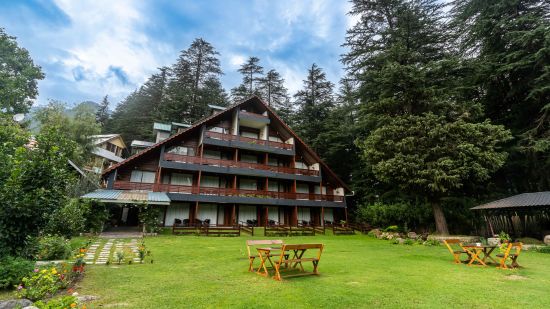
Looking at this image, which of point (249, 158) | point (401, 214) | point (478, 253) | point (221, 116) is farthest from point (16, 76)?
point (401, 214)

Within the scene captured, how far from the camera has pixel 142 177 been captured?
76.4 feet

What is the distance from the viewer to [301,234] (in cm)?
2139

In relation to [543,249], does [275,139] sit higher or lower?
higher

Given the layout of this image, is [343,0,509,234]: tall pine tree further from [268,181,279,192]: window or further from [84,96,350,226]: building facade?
[268,181,279,192]: window

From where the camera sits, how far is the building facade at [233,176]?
22.5m

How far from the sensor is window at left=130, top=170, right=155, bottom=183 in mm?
23016

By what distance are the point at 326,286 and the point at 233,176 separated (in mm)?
20669

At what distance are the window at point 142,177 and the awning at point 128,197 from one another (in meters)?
2.15

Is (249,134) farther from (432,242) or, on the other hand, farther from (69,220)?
(432,242)

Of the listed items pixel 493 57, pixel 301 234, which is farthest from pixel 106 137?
pixel 493 57

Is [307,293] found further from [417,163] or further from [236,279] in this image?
[417,163]

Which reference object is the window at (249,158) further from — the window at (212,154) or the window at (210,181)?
the window at (210,181)

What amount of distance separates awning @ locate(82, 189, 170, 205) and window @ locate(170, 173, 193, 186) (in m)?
2.81

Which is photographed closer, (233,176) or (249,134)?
(233,176)
